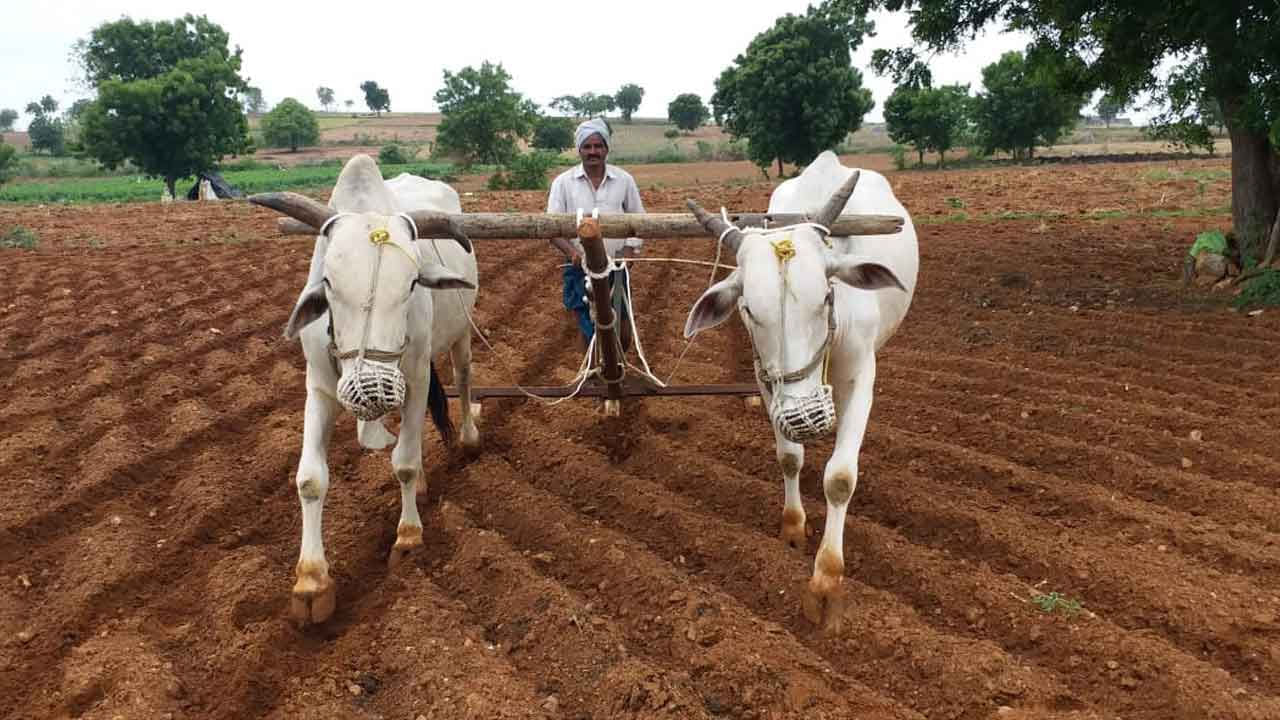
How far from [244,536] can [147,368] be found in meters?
3.90

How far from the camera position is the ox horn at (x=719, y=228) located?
383 centimetres

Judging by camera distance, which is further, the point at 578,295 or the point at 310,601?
the point at 578,295

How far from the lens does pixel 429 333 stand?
4.49 metres

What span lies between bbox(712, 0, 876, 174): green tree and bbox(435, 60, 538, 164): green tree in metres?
14.8

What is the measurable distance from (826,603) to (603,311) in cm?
215

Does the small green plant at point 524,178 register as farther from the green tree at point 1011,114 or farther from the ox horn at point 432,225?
the ox horn at point 432,225

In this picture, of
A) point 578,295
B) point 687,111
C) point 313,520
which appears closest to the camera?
point 313,520

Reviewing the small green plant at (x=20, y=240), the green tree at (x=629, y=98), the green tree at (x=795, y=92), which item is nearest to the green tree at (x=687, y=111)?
the green tree at (x=629, y=98)

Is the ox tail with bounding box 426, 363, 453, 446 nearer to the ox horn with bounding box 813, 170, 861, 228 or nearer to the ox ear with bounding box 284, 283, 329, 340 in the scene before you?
the ox ear with bounding box 284, 283, 329, 340

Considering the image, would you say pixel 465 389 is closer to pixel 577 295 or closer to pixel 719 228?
pixel 577 295

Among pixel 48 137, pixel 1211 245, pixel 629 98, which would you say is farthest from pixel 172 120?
pixel 629 98

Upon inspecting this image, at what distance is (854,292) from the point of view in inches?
161

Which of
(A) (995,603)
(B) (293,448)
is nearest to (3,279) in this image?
(B) (293,448)

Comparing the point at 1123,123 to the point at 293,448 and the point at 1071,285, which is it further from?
the point at 293,448
